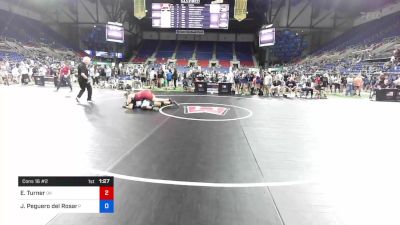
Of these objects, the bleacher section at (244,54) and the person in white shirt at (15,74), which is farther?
the bleacher section at (244,54)

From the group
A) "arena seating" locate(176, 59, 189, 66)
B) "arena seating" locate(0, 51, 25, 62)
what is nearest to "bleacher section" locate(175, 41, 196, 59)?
"arena seating" locate(176, 59, 189, 66)

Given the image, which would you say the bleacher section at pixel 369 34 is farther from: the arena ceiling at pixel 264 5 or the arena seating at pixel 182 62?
the arena seating at pixel 182 62

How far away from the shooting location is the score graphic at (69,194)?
240 centimetres

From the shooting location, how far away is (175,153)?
4688 millimetres

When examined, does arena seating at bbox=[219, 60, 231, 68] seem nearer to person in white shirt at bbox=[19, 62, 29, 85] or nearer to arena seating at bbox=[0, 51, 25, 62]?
arena seating at bbox=[0, 51, 25, 62]

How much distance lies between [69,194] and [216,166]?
219 centimetres

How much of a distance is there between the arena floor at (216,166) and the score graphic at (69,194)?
29cm

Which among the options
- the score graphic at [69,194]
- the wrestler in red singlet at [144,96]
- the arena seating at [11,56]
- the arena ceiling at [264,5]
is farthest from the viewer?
the arena ceiling at [264,5]

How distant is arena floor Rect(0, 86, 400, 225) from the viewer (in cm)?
284

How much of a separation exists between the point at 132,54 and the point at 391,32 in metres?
32.6

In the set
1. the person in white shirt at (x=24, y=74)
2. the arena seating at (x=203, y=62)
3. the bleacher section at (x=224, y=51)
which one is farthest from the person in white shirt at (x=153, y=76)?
the bleacher section at (x=224, y=51)

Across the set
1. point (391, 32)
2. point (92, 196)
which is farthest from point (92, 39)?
point (92, 196)

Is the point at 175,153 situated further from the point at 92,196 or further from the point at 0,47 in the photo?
the point at 0,47

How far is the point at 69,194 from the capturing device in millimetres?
2420
